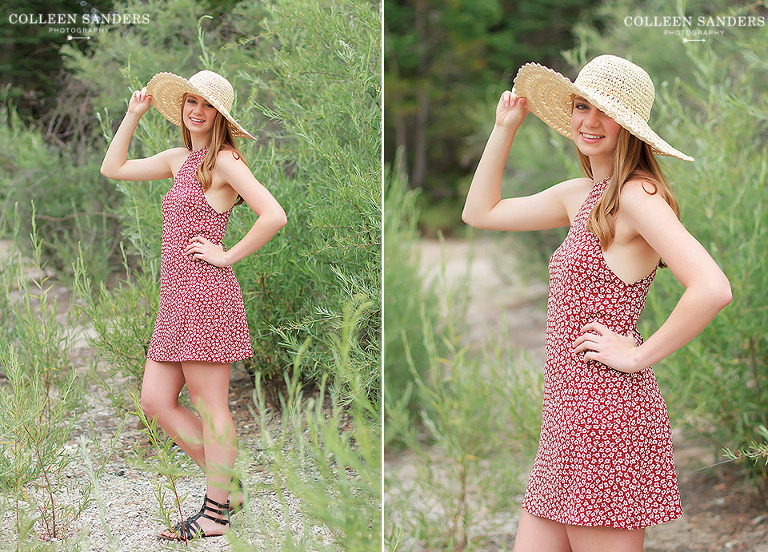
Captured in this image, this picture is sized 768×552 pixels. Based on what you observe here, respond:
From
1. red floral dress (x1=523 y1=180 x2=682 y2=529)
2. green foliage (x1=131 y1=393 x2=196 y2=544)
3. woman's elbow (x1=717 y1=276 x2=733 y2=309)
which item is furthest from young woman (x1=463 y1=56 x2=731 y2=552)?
green foliage (x1=131 y1=393 x2=196 y2=544)

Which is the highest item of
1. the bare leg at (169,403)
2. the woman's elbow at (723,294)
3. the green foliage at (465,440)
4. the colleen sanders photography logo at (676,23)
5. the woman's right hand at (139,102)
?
the colleen sanders photography logo at (676,23)

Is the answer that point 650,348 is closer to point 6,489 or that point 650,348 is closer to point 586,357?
point 586,357

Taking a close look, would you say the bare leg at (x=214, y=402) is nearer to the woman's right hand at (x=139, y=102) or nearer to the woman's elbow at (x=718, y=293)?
the woman's right hand at (x=139, y=102)

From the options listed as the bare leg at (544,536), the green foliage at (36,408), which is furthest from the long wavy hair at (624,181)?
the green foliage at (36,408)

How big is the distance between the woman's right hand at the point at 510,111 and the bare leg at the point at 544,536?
915mm

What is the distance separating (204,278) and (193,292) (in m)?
0.05

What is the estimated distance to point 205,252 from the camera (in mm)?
2180

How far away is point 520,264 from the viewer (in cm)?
714

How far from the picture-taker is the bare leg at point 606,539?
5.85 feet

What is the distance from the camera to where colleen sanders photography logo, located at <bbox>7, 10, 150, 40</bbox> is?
261cm

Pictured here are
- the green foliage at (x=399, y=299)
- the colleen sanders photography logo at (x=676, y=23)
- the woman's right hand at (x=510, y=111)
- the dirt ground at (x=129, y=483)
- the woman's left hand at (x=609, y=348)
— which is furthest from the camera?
the colleen sanders photography logo at (x=676, y=23)

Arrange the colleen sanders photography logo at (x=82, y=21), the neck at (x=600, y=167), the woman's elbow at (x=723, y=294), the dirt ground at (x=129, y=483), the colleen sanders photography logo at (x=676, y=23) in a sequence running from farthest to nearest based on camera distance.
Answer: the colleen sanders photography logo at (x=676, y=23), the colleen sanders photography logo at (x=82, y=21), the dirt ground at (x=129, y=483), the neck at (x=600, y=167), the woman's elbow at (x=723, y=294)

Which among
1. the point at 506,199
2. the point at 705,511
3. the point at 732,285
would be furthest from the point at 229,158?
the point at 705,511

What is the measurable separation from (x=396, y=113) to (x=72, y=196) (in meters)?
10.8
